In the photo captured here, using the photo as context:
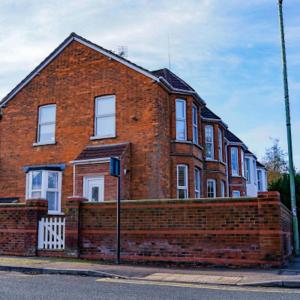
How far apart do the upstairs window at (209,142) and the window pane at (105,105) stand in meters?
6.70

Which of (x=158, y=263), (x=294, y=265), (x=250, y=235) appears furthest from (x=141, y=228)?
(x=294, y=265)

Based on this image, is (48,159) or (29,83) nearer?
(48,159)

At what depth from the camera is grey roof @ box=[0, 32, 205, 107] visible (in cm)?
1875

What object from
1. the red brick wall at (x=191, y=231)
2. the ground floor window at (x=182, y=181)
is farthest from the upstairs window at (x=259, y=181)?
the red brick wall at (x=191, y=231)

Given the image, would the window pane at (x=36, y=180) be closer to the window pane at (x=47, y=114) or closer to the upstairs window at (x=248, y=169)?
the window pane at (x=47, y=114)

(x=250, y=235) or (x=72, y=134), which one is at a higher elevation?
(x=72, y=134)

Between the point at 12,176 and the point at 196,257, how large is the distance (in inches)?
463

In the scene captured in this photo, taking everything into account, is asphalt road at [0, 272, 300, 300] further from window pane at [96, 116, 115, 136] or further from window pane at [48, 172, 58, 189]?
window pane at [96, 116, 115, 136]

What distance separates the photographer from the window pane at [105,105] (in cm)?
1897

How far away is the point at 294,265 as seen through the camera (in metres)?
11.7

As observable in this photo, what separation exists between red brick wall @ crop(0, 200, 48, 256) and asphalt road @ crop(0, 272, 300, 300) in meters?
4.16

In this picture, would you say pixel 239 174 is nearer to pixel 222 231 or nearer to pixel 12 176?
pixel 12 176

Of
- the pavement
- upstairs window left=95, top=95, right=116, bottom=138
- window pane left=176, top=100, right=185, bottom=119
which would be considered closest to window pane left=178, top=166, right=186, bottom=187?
window pane left=176, top=100, right=185, bottom=119

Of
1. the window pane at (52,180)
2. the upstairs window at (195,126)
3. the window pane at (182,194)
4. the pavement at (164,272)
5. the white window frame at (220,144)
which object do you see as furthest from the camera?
the white window frame at (220,144)
